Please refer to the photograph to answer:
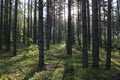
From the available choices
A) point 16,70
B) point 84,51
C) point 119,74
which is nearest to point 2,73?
point 16,70

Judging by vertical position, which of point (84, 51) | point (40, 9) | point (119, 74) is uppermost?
point (40, 9)

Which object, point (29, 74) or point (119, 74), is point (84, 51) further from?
point (29, 74)

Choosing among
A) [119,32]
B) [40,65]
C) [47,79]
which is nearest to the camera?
[47,79]

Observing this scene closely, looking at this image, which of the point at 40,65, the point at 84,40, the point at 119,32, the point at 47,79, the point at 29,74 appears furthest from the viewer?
the point at 119,32

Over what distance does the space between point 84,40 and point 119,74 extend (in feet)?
11.6

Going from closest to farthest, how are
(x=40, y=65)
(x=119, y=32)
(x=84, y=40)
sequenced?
(x=84, y=40) → (x=40, y=65) → (x=119, y=32)

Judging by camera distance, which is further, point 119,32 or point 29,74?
point 119,32

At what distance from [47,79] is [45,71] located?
6.02 ft

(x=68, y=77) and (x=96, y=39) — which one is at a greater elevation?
(x=96, y=39)

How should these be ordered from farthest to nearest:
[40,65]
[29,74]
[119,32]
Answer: [119,32], [40,65], [29,74]

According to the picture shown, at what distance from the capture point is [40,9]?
54.2 feet

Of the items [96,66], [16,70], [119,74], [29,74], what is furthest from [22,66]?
[119,74]

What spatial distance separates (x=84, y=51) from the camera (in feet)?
51.5

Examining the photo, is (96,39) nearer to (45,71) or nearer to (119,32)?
(45,71)
